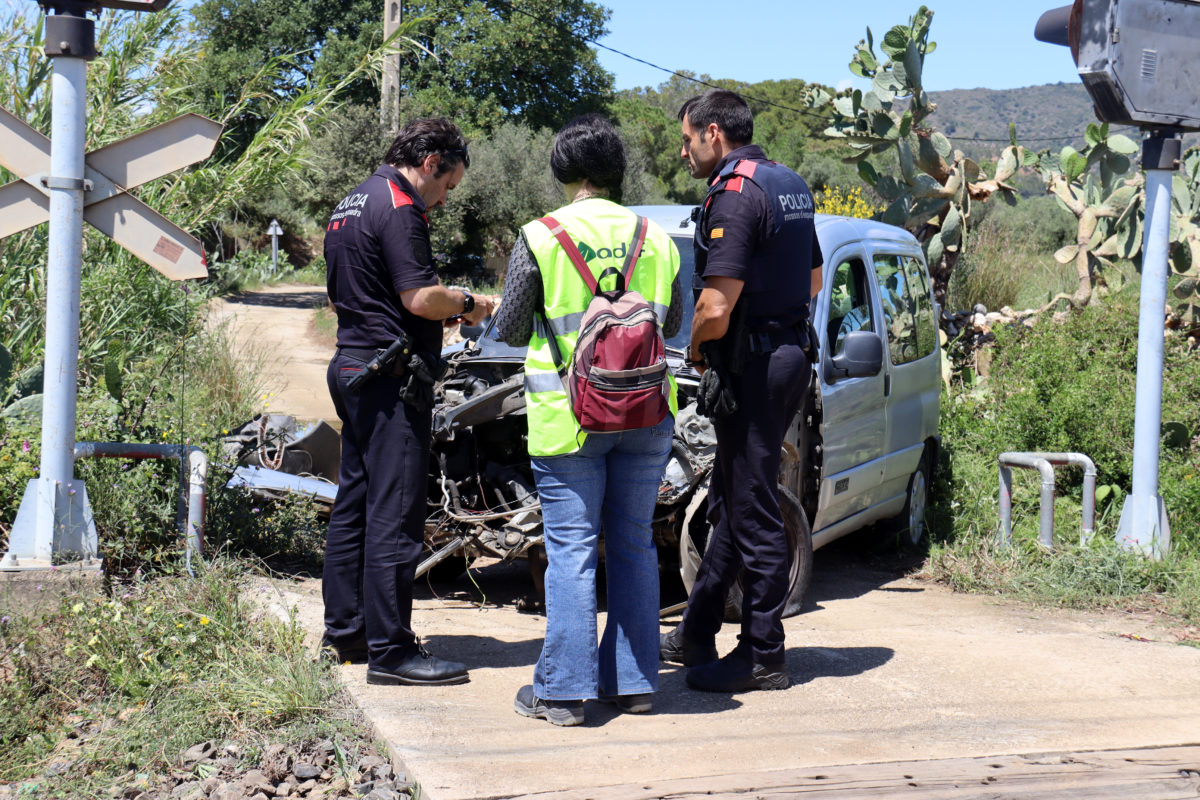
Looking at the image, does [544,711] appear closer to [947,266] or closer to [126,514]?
[126,514]

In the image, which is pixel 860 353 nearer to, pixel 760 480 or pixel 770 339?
pixel 770 339

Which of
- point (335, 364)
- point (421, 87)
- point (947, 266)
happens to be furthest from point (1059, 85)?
point (335, 364)

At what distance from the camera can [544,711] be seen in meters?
4.02

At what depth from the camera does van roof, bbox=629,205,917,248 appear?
6.14m

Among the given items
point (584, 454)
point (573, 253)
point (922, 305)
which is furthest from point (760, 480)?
point (922, 305)

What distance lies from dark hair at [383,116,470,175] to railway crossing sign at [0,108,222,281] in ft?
3.52

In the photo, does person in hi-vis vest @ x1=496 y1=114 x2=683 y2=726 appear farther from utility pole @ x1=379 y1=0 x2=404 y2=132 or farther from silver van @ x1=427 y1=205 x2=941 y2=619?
utility pole @ x1=379 y1=0 x2=404 y2=132

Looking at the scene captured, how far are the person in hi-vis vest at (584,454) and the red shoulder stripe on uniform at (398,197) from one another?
539 mm

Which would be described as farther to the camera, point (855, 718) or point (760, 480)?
point (760, 480)

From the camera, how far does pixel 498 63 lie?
4000 centimetres

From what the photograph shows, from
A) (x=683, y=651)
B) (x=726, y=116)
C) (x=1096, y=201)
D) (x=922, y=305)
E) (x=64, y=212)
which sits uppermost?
(x=1096, y=201)

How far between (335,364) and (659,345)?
1296 millimetres

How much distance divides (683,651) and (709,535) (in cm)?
59

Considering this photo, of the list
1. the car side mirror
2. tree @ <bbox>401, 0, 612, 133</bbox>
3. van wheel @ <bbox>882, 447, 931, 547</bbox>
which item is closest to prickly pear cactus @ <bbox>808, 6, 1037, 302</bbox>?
van wheel @ <bbox>882, 447, 931, 547</bbox>
